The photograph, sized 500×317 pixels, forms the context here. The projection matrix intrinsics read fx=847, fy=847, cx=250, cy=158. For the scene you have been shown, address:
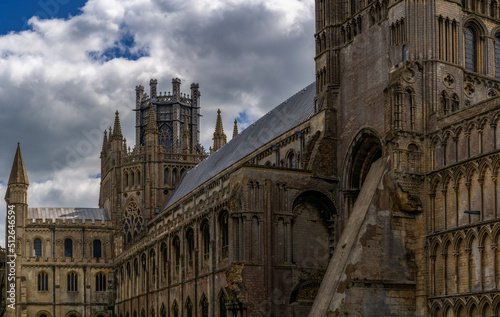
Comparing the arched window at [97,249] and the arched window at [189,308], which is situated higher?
the arched window at [97,249]

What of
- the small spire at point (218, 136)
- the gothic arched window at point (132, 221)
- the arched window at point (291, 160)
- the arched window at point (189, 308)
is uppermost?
the small spire at point (218, 136)

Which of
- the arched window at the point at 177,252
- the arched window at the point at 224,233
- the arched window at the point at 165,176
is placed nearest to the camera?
the arched window at the point at 224,233

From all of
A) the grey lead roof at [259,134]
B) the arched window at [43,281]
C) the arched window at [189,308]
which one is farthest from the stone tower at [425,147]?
the arched window at [43,281]

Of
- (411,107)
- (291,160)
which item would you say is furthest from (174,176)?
(411,107)

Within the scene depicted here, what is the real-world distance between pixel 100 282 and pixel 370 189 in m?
57.7

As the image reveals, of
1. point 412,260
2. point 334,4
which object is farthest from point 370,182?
point 334,4

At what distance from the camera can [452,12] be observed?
4162 centimetres

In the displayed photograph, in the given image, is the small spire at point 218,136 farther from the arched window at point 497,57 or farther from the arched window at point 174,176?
the arched window at point 497,57

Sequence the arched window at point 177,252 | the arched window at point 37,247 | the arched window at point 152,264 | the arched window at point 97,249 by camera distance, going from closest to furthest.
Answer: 1. the arched window at point 177,252
2. the arched window at point 152,264
3. the arched window at point 37,247
4. the arched window at point 97,249

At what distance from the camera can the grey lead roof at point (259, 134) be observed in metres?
59.8

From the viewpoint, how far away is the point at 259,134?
68750mm

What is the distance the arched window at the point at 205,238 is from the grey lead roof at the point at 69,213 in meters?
36.7

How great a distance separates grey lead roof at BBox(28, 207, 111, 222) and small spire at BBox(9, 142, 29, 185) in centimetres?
450

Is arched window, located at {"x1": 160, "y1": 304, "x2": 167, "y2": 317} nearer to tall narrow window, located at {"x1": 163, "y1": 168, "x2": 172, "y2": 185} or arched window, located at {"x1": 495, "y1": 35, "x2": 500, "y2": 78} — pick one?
tall narrow window, located at {"x1": 163, "y1": 168, "x2": 172, "y2": 185}
